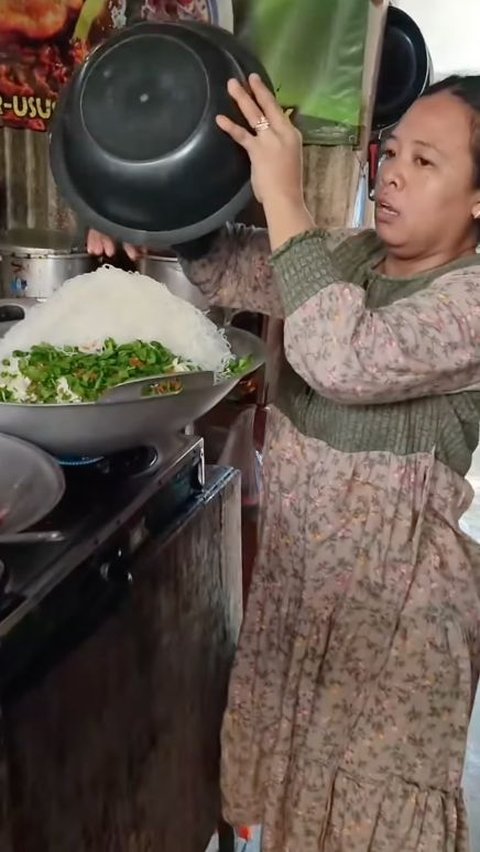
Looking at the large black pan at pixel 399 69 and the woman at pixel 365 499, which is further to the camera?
the large black pan at pixel 399 69

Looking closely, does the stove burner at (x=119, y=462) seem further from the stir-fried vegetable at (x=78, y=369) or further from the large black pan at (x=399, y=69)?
the large black pan at (x=399, y=69)

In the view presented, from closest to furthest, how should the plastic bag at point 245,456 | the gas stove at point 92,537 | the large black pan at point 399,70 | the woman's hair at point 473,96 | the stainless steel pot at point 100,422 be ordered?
1. the gas stove at point 92,537
2. the stainless steel pot at point 100,422
3. the woman's hair at point 473,96
4. the plastic bag at point 245,456
5. the large black pan at point 399,70

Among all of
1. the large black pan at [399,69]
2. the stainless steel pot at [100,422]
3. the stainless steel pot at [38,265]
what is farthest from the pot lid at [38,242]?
the large black pan at [399,69]

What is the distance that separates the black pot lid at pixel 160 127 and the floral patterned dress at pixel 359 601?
0.16 meters

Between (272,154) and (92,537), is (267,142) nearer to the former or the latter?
(272,154)

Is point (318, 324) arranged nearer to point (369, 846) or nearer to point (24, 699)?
point (24, 699)

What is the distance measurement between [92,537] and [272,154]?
1.60ft

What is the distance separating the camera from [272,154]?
37.6 inches

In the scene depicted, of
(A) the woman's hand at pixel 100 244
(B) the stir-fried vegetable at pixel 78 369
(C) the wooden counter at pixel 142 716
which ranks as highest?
(A) the woman's hand at pixel 100 244

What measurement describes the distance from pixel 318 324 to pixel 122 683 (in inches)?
19.0

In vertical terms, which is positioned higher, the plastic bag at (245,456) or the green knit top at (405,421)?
the green knit top at (405,421)

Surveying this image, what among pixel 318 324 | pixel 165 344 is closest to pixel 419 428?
pixel 318 324

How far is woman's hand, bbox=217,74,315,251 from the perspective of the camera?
37.6 inches

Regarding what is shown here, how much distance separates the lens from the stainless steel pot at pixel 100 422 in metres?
0.91
